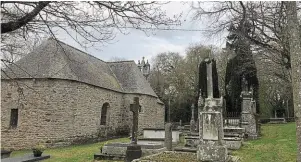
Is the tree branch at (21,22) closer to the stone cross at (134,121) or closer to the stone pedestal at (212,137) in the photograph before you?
the stone pedestal at (212,137)

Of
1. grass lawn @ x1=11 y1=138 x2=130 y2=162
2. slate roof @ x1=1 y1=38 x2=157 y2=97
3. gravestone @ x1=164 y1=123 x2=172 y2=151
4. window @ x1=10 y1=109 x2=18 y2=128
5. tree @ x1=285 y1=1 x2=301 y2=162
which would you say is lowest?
grass lawn @ x1=11 y1=138 x2=130 y2=162

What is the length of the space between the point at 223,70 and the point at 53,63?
22.9 m

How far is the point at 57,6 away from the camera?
4441 mm

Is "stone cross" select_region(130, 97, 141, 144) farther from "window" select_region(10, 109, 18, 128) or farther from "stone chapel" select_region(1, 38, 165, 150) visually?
"window" select_region(10, 109, 18, 128)

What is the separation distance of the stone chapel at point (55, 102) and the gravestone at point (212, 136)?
321 inches

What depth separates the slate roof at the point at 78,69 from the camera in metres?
16.4

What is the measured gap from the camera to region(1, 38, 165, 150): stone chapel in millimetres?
15648

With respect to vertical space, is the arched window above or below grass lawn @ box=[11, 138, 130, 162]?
above

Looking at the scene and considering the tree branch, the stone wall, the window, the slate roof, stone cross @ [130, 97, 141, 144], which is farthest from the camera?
the slate roof

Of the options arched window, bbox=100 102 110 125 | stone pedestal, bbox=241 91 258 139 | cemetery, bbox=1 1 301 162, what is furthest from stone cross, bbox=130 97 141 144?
arched window, bbox=100 102 110 125

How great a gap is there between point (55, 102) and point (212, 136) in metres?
11.8

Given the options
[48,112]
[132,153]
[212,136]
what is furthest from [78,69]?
[212,136]

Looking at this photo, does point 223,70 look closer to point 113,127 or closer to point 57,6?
point 113,127

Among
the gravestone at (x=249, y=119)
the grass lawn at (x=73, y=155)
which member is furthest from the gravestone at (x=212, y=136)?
the gravestone at (x=249, y=119)
